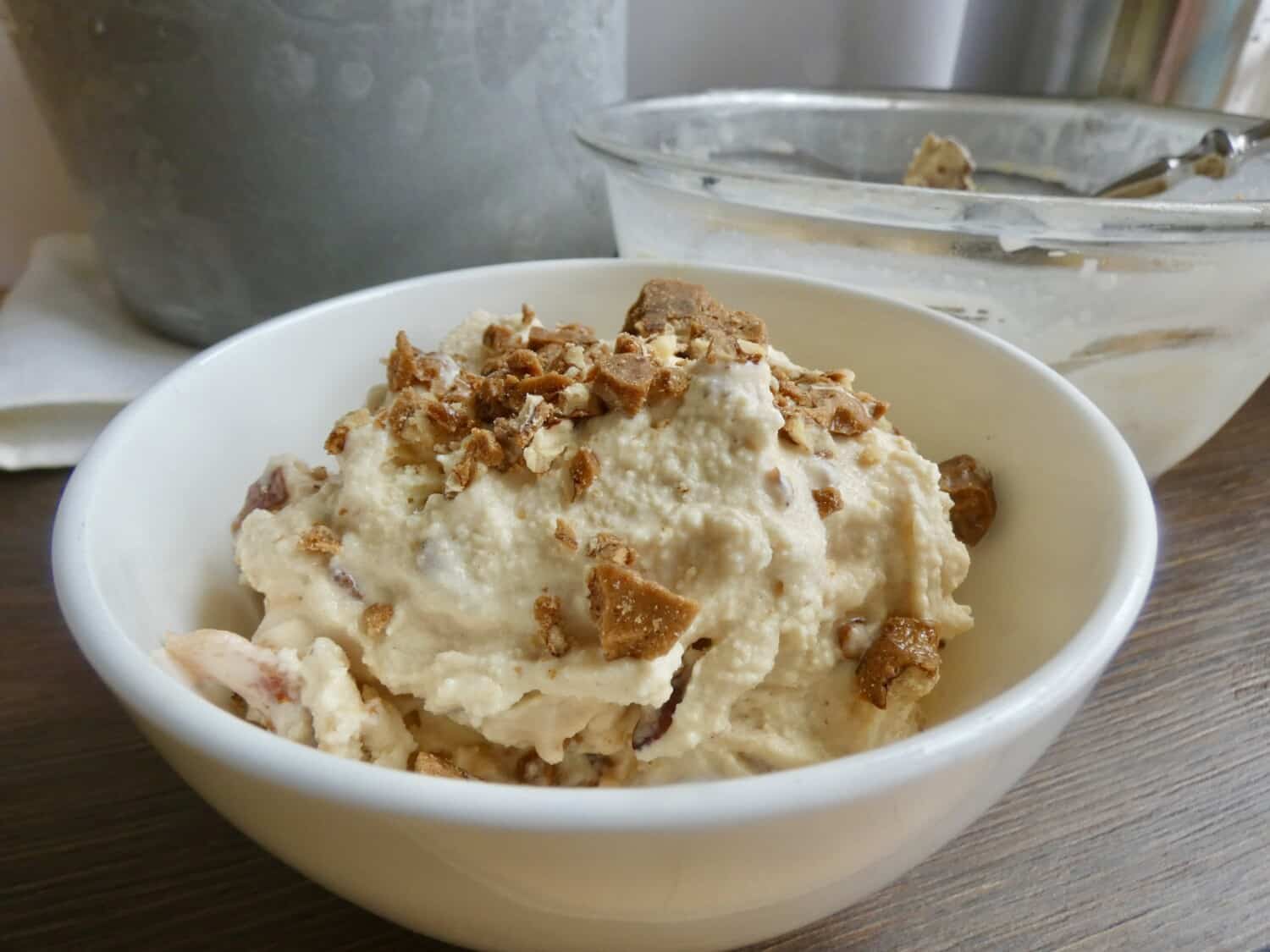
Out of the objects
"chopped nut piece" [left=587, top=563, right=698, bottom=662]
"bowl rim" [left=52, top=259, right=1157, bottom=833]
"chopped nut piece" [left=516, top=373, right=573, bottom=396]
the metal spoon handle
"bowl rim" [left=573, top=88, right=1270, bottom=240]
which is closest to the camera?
"bowl rim" [left=52, top=259, right=1157, bottom=833]

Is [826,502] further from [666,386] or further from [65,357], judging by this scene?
[65,357]

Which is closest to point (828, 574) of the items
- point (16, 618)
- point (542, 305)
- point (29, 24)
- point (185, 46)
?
point (542, 305)

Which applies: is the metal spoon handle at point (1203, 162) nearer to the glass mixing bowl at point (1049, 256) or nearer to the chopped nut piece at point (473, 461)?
the glass mixing bowl at point (1049, 256)

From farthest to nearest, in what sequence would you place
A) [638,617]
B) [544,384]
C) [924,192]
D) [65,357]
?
[65,357] < [924,192] < [544,384] < [638,617]

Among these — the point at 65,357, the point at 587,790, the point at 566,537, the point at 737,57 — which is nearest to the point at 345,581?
the point at 566,537

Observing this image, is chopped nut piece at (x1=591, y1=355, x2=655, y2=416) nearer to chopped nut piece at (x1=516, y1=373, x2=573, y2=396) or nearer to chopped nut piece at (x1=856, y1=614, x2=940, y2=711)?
chopped nut piece at (x1=516, y1=373, x2=573, y2=396)

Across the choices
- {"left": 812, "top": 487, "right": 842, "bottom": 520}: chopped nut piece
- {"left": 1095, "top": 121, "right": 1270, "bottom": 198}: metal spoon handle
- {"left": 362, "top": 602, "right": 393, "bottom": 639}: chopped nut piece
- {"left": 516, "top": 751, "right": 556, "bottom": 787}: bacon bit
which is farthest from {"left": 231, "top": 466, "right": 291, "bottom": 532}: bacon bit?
{"left": 1095, "top": 121, "right": 1270, "bottom": 198}: metal spoon handle
